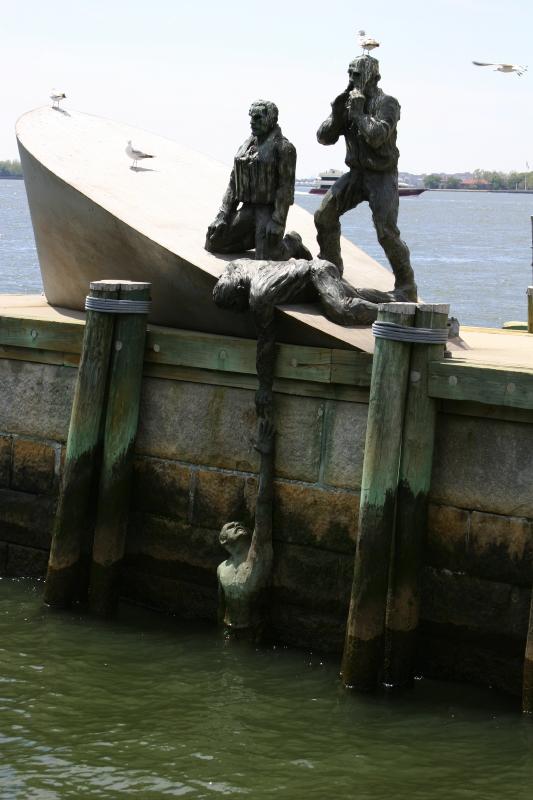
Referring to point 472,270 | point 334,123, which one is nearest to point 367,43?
point 334,123

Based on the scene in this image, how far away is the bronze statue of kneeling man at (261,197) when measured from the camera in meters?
9.21

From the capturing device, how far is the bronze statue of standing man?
29.5 feet

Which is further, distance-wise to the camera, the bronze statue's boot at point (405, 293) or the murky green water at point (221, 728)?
the bronze statue's boot at point (405, 293)

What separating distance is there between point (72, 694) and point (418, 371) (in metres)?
2.59

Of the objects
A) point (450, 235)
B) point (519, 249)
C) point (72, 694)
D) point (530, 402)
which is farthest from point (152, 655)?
point (450, 235)

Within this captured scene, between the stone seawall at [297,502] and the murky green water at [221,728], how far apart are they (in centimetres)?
30

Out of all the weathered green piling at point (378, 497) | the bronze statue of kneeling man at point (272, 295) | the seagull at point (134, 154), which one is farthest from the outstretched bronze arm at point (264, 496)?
the seagull at point (134, 154)

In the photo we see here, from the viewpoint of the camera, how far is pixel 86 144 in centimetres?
1172

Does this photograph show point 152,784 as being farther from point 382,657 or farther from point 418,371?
point 418,371

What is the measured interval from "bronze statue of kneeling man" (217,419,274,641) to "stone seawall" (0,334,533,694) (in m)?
0.08

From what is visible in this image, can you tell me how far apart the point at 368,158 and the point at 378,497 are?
250cm

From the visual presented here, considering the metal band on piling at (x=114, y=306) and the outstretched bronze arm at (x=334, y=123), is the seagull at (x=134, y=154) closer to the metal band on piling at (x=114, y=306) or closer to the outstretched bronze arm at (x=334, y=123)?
the outstretched bronze arm at (x=334, y=123)

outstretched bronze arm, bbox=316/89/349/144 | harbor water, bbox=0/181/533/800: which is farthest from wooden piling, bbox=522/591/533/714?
outstretched bronze arm, bbox=316/89/349/144

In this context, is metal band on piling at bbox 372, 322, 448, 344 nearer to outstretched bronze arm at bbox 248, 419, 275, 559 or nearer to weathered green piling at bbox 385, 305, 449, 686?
weathered green piling at bbox 385, 305, 449, 686
